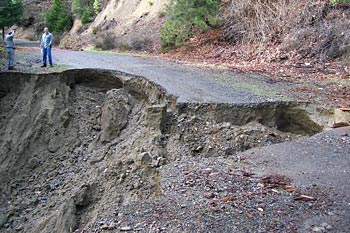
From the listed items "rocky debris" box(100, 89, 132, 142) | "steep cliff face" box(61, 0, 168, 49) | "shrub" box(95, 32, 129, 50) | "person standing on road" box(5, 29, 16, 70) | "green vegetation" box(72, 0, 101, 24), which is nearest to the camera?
"rocky debris" box(100, 89, 132, 142)

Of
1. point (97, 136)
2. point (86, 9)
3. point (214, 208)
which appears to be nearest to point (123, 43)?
point (97, 136)

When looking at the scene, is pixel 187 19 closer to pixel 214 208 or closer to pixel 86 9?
pixel 214 208

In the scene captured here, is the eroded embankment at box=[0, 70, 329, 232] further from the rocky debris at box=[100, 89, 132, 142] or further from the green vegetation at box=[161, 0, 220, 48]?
the green vegetation at box=[161, 0, 220, 48]

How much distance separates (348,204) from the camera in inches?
212

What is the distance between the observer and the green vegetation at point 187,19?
18656 mm

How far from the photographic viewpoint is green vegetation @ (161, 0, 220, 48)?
1866 centimetres

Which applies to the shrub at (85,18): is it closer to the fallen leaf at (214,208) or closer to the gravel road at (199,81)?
the gravel road at (199,81)

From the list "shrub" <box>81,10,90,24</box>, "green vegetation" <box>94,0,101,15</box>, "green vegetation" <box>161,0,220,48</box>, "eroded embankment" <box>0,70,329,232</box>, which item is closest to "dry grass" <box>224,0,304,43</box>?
"green vegetation" <box>161,0,220,48</box>

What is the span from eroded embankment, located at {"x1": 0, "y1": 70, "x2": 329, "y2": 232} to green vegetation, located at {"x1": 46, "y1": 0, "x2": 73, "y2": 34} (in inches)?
1121

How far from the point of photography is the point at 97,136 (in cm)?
1134

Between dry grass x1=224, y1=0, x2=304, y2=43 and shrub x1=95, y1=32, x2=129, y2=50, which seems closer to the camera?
dry grass x1=224, y1=0, x2=304, y2=43

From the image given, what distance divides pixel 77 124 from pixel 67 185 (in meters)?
2.47

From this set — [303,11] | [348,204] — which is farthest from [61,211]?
[303,11]

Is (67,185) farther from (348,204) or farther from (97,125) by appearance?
(348,204)
